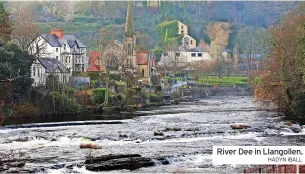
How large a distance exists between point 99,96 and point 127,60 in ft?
71.5

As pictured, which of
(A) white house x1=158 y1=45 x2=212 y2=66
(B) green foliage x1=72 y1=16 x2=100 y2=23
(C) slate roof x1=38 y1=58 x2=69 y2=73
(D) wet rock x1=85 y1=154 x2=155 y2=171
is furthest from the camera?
(B) green foliage x1=72 y1=16 x2=100 y2=23

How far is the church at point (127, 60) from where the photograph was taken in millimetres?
98312

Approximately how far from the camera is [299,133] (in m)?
54.6

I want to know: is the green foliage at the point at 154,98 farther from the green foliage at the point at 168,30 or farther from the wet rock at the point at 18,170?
the green foliage at the point at 168,30

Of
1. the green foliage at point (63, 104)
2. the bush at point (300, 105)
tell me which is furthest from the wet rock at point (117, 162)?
the green foliage at point (63, 104)

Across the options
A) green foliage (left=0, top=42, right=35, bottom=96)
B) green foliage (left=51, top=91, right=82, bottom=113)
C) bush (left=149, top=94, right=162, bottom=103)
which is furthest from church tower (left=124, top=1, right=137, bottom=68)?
green foliage (left=0, top=42, right=35, bottom=96)

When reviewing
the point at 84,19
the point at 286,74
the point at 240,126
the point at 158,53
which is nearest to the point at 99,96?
the point at 286,74

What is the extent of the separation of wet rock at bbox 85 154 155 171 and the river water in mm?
814

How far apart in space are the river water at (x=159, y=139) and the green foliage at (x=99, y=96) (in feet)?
36.8

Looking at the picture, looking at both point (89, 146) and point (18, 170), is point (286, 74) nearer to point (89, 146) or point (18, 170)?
point (89, 146)

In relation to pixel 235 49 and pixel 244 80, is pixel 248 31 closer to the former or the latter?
pixel 235 49

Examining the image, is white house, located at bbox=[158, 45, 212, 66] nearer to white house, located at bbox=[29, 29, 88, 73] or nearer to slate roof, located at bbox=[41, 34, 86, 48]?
white house, located at bbox=[29, 29, 88, 73]

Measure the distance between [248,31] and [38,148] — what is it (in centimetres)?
12981

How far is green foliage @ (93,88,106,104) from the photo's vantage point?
266ft
